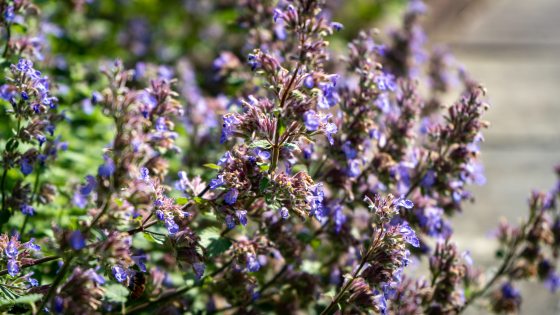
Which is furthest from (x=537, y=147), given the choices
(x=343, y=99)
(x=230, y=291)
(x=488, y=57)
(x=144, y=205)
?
(x=144, y=205)

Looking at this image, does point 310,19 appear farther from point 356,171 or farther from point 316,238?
point 316,238

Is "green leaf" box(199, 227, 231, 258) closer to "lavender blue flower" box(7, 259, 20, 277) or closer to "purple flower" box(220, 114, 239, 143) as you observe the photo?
"purple flower" box(220, 114, 239, 143)

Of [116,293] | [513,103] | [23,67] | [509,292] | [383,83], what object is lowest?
[116,293]

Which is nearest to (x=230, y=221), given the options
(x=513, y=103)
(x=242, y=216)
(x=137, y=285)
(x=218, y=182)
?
(x=242, y=216)

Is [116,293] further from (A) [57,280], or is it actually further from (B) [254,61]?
(B) [254,61]

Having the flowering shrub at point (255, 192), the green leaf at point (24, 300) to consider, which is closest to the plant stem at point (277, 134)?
the flowering shrub at point (255, 192)

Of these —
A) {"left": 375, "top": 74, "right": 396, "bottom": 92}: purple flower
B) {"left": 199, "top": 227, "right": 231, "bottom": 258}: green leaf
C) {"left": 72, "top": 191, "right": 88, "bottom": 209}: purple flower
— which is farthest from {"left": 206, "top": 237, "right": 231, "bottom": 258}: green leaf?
{"left": 375, "top": 74, "right": 396, "bottom": 92}: purple flower
